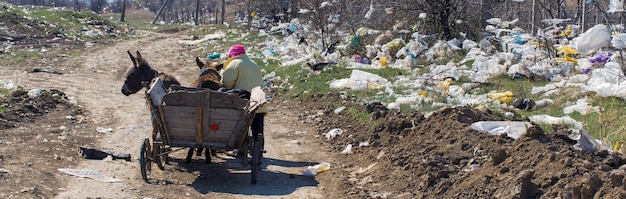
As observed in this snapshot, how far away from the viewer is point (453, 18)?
18297 millimetres

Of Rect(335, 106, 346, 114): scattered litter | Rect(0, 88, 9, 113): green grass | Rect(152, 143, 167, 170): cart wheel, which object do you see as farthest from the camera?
Rect(335, 106, 346, 114): scattered litter

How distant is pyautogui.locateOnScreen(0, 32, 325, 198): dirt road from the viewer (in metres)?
7.31

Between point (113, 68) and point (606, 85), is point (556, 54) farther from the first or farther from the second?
point (113, 68)

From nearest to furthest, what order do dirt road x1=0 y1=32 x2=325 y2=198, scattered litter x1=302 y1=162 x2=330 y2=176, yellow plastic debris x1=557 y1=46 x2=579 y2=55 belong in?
dirt road x1=0 y1=32 x2=325 y2=198, scattered litter x1=302 y1=162 x2=330 y2=176, yellow plastic debris x1=557 y1=46 x2=579 y2=55

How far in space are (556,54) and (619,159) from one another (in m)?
7.87

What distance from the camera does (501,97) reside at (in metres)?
10.5

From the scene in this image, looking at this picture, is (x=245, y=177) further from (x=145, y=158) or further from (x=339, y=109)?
(x=339, y=109)

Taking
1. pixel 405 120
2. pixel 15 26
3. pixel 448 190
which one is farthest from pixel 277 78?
pixel 15 26

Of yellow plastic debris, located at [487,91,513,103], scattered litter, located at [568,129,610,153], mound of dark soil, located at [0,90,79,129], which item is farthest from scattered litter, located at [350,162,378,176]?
mound of dark soil, located at [0,90,79,129]

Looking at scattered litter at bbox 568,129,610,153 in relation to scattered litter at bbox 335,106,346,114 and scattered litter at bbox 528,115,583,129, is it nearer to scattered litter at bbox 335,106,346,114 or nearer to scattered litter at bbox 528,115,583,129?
scattered litter at bbox 528,115,583,129

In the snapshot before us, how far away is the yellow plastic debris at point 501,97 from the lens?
34.0 ft

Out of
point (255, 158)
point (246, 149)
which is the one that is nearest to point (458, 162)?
point (255, 158)

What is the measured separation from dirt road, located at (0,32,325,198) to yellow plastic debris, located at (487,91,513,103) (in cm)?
256

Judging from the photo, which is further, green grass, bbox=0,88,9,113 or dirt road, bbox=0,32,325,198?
green grass, bbox=0,88,9,113
